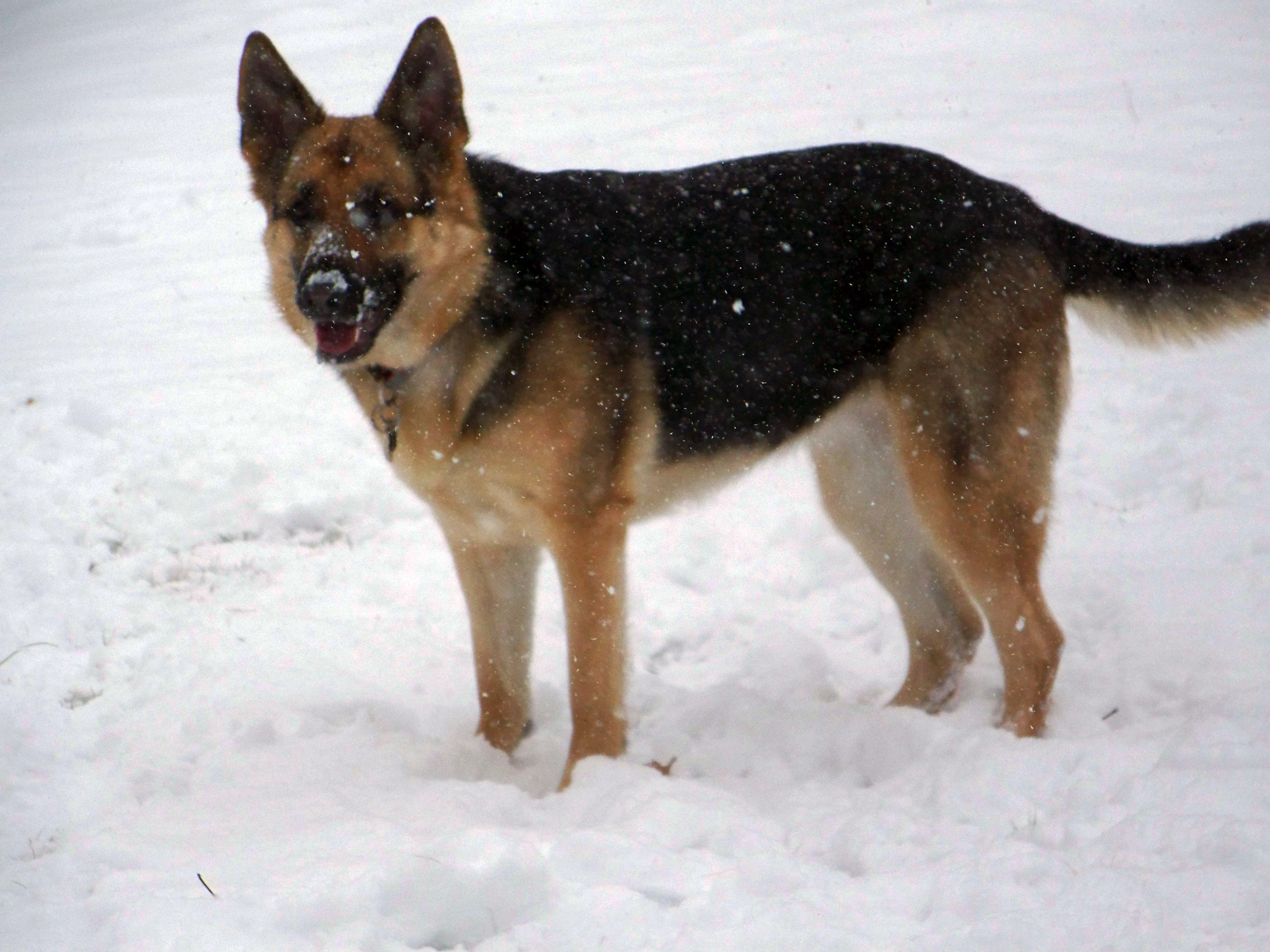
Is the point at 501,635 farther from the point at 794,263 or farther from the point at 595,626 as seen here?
the point at 794,263

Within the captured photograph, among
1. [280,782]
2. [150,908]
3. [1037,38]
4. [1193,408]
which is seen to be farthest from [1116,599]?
[1037,38]

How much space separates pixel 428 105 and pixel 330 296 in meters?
0.71

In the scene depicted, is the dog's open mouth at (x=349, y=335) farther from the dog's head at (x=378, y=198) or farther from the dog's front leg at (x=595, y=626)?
the dog's front leg at (x=595, y=626)

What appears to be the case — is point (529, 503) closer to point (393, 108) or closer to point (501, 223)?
point (501, 223)

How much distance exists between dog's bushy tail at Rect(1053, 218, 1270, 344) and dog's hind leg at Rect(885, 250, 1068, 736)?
17 centimetres

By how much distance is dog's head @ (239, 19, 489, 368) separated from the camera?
3.03 metres

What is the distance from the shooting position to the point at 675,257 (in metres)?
3.41

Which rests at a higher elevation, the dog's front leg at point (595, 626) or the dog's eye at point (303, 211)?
the dog's eye at point (303, 211)

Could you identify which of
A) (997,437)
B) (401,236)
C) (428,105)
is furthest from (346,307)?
(997,437)

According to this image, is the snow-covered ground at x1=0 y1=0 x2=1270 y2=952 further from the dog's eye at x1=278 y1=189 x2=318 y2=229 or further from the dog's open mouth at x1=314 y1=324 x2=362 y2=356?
the dog's eye at x1=278 y1=189 x2=318 y2=229

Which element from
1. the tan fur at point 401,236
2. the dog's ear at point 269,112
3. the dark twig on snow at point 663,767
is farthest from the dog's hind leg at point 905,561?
the dog's ear at point 269,112

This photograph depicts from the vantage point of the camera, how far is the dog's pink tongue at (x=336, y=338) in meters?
2.99

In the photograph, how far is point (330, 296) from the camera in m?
2.88

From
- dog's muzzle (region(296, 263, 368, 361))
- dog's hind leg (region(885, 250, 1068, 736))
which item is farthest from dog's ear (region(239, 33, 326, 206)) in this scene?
dog's hind leg (region(885, 250, 1068, 736))
